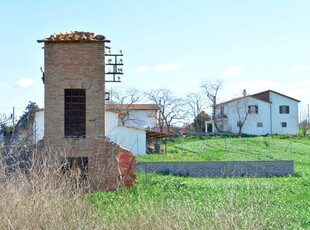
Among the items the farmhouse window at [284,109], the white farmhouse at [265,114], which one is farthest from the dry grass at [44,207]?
the farmhouse window at [284,109]

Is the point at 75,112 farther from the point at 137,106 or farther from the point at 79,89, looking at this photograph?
the point at 137,106

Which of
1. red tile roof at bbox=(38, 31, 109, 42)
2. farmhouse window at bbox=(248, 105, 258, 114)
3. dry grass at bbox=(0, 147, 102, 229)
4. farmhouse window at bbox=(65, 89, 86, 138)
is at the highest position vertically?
red tile roof at bbox=(38, 31, 109, 42)

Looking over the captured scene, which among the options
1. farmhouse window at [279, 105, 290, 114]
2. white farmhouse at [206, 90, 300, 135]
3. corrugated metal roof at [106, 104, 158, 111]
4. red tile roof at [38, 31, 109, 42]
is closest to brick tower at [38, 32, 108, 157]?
red tile roof at [38, 31, 109, 42]

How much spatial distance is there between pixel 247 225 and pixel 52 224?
2.71 m

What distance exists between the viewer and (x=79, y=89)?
52.5 ft

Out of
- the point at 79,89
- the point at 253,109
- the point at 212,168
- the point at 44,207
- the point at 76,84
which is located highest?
the point at 253,109

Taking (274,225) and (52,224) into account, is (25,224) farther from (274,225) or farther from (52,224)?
(274,225)

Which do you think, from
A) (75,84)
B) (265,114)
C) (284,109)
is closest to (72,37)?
(75,84)

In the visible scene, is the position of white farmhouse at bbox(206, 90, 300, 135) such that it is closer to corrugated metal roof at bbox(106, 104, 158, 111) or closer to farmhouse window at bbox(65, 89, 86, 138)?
corrugated metal roof at bbox(106, 104, 158, 111)

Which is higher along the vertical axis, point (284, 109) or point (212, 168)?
point (284, 109)

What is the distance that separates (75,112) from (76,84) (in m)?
1.00

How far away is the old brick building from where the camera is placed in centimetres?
1581

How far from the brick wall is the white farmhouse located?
41.8 metres

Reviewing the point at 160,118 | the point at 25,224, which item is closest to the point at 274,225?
the point at 25,224
